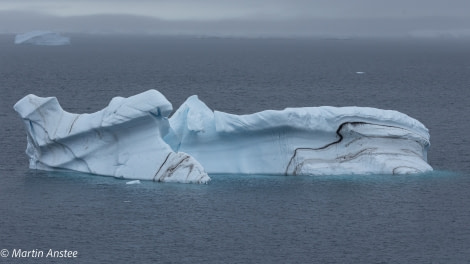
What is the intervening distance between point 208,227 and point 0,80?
49255mm

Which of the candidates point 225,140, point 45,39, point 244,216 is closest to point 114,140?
point 225,140

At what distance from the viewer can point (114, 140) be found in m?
27.8

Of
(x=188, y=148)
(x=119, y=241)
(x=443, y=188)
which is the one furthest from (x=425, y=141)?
(x=119, y=241)

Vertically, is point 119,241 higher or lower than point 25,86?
higher

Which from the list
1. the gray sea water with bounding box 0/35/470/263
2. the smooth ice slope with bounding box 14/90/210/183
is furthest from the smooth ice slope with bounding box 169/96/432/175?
the smooth ice slope with bounding box 14/90/210/183

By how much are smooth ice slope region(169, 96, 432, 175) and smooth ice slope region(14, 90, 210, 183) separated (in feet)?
4.13

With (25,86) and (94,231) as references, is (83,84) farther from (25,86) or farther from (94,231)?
(94,231)

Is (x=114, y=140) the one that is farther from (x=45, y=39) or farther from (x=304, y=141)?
(x=45, y=39)

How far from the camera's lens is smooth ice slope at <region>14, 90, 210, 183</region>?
27.0 metres

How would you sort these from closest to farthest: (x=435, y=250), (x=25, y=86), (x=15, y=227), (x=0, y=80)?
(x=435, y=250) → (x=15, y=227) → (x=25, y=86) → (x=0, y=80)

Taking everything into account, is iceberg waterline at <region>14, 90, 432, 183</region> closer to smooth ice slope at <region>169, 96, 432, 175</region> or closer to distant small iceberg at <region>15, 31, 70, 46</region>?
smooth ice slope at <region>169, 96, 432, 175</region>

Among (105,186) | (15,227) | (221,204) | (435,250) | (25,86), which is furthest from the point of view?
(25,86)

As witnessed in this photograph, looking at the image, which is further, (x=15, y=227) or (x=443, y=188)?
(x=443, y=188)

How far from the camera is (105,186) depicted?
89.0 ft
